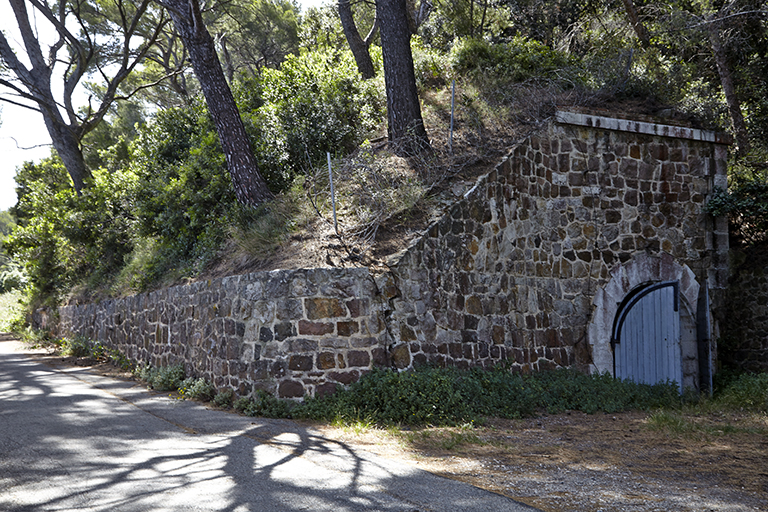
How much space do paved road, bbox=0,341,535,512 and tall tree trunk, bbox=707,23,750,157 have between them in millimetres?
12985

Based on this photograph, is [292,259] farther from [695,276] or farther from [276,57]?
[276,57]

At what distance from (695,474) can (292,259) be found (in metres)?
5.26

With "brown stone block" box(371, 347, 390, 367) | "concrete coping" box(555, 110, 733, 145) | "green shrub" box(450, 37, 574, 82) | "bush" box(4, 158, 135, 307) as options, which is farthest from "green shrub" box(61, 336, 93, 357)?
"concrete coping" box(555, 110, 733, 145)

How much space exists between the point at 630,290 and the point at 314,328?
6.09 m

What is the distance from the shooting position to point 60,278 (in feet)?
57.4

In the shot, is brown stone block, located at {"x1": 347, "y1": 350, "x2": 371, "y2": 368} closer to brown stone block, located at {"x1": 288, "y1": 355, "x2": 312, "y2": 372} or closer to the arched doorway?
brown stone block, located at {"x1": 288, "y1": 355, "x2": 312, "y2": 372}

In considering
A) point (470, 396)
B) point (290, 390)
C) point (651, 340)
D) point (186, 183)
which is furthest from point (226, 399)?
point (651, 340)

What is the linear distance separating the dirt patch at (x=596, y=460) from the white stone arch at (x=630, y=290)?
2.05m

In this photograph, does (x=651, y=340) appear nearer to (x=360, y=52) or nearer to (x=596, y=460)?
(x=596, y=460)

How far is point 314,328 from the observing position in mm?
7293

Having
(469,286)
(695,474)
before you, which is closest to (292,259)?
(469,286)

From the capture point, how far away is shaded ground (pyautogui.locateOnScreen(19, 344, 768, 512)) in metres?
4.41

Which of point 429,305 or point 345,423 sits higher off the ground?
point 429,305

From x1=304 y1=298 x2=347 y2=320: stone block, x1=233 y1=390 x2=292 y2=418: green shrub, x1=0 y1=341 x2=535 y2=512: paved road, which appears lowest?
x1=0 y1=341 x2=535 y2=512: paved road
